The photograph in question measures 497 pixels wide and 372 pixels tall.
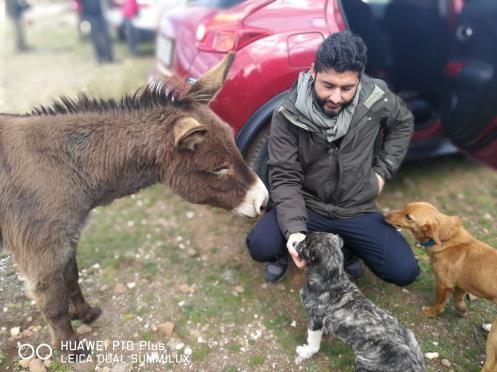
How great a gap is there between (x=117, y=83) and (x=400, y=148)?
22.3 ft

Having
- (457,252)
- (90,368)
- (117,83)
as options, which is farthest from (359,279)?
(117,83)

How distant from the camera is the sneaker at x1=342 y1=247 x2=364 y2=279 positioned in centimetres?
376

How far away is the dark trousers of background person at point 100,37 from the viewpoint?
10.6 m

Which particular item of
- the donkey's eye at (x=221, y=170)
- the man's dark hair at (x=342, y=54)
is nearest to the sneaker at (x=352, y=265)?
the donkey's eye at (x=221, y=170)

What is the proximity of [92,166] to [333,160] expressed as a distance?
1.91 meters

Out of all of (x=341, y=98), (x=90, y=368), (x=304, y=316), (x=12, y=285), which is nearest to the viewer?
(x=341, y=98)

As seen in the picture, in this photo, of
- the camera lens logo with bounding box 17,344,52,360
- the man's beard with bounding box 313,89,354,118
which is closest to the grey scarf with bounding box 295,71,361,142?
the man's beard with bounding box 313,89,354,118

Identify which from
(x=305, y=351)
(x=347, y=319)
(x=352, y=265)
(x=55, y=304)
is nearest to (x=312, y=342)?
(x=305, y=351)

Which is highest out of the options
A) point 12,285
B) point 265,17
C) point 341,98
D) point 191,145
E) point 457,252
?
point 265,17

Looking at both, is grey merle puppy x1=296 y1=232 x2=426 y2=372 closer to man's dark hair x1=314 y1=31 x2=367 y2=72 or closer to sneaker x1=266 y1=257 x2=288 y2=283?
sneaker x1=266 y1=257 x2=288 y2=283

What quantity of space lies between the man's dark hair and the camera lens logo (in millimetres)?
3246

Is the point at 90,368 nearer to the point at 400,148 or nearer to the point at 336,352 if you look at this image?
the point at 336,352

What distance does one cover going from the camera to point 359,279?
383 centimetres

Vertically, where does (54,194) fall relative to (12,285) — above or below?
above
